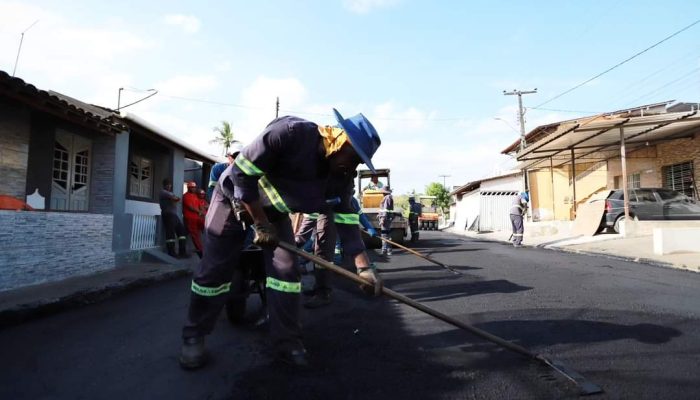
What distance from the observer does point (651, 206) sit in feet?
42.4

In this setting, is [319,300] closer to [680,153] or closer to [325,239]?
[325,239]

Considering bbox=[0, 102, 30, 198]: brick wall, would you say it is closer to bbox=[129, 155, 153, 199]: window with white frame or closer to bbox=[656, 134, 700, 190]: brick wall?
bbox=[129, 155, 153, 199]: window with white frame

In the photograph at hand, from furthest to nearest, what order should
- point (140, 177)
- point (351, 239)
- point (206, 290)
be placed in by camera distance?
point (140, 177) < point (351, 239) < point (206, 290)

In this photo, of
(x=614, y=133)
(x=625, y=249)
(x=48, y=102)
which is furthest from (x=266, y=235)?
(x=614, y=133)

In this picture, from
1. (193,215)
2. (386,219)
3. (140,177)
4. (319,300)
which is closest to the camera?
(319,300)

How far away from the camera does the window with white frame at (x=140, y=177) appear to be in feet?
33.3

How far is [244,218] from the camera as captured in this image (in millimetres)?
2836

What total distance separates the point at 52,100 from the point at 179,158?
5.72 m

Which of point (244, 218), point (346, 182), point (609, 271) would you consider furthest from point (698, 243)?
point (244, 218)

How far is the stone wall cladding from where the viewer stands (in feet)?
16.8

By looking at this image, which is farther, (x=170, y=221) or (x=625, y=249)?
(x=625, y=249)

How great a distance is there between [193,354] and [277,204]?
3.52ft

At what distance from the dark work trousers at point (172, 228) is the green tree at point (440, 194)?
46.9m

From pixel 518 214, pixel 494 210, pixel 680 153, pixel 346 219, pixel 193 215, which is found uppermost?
pixel 680 153
